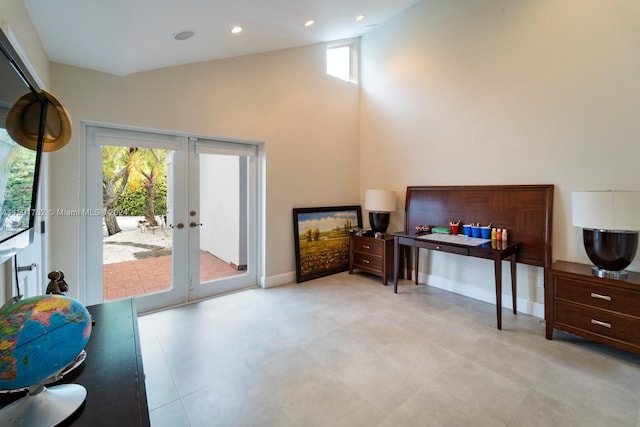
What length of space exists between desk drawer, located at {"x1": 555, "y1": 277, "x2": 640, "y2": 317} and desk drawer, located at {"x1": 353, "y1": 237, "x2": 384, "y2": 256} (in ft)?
6.79

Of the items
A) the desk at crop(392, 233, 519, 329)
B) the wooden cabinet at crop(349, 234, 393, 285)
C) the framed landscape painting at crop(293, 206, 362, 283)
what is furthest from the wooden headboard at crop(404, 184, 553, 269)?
the framed landscape painting at crop(293, 206, 362, 283)

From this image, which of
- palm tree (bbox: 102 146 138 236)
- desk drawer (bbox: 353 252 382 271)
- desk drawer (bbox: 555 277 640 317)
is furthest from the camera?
desk drawer (bbox: 353 252 382 271)

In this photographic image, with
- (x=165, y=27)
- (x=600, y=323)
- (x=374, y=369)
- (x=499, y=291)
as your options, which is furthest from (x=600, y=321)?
(x=165, y=27)

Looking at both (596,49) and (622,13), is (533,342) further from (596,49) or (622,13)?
(622,13)

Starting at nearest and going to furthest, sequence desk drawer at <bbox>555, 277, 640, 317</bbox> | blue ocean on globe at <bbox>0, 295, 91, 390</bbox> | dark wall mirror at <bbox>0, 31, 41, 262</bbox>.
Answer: blue ocean on globe at <bbox>0, 295, 91, 390</bbox> < dark wall mirror at <bbox>0, 31, 41, 262</bbox> < desk drawer at <bbox>555, 277, 640, 317</bbox>

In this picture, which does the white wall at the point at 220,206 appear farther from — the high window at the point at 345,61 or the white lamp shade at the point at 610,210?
the white lamp shade at the point at 610,210

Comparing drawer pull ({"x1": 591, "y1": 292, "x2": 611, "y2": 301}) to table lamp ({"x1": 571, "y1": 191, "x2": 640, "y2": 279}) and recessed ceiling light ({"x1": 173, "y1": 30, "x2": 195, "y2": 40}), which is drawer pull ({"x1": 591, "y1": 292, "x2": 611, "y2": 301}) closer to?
table lamp ({"x1": 571, "y1": 191, "x2": 640, "y2": 279})

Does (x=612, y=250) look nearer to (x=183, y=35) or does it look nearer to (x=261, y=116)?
(x=261, y=116)

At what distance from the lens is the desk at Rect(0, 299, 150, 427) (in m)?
0.88

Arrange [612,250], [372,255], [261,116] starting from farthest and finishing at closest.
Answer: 1. [372,255]
2. [261,116]
3. [612,250]

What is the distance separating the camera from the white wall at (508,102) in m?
2.69

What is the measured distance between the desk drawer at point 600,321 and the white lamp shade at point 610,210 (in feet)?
2.31

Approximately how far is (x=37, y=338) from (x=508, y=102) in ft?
13.8

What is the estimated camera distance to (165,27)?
2160 millimetres
